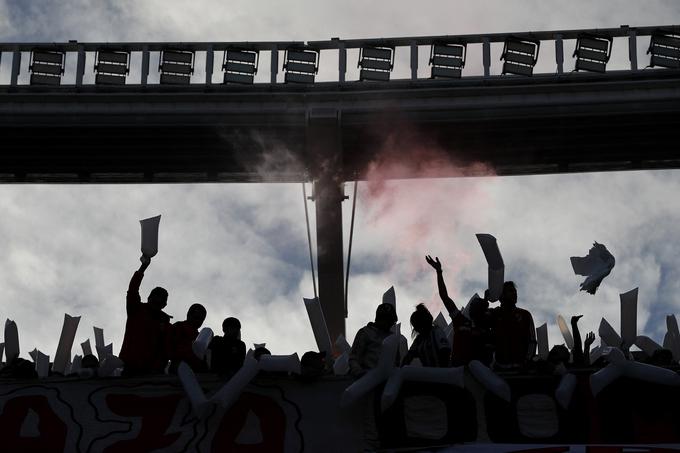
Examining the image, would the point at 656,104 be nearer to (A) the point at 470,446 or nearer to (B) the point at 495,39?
(B) the point at 495,39

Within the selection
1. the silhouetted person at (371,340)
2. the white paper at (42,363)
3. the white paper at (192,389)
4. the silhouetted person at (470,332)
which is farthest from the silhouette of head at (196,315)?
the white paper at (42,363)

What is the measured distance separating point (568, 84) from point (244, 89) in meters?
7.08

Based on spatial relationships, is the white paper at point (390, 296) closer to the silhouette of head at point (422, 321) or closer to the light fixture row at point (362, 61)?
the silhouette of head at point (422, 321)

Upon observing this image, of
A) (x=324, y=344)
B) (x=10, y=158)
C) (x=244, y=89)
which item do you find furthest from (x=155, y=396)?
(x=10, y=158)

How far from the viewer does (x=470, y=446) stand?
11641 millimetres

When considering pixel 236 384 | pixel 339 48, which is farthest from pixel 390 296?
pixel 339 48

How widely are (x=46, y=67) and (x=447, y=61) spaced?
889cm

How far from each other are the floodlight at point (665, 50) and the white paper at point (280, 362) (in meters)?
19.2

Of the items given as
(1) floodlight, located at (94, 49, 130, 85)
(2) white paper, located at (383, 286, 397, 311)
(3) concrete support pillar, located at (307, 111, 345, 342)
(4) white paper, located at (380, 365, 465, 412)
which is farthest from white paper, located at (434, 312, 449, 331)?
(1) floodlight, located at (94, 49, 130, 85)

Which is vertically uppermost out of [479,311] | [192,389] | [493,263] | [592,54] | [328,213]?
[592,54]

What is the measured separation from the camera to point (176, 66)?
98.3 feet

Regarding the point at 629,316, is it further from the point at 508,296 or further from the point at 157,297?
the point at 157,297

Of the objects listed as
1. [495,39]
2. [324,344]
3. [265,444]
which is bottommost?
[265,444]

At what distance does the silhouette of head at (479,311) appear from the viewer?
12.8 m
